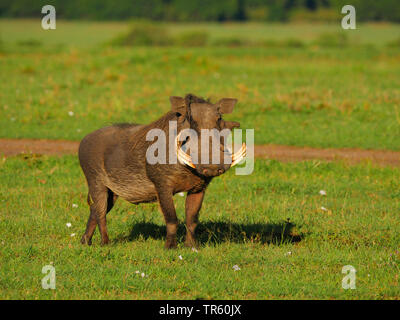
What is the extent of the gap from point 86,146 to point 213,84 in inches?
458

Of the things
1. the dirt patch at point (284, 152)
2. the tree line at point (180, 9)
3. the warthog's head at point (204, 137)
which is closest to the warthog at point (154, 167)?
the warthog's head at point (204, 137)

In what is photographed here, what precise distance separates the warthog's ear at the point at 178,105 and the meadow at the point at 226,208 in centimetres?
129

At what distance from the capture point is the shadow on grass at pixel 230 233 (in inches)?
280

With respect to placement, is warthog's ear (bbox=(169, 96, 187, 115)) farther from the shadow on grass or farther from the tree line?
the tree line

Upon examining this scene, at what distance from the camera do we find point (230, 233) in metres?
7.18

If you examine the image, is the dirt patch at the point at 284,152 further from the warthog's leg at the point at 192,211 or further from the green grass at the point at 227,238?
the warthog's leg at the point at 192,211

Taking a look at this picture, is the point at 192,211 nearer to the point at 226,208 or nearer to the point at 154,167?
the point at 154,167

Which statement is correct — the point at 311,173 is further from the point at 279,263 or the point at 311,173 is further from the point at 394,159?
the point at 279,263

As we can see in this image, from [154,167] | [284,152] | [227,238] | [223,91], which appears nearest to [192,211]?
[154,167]

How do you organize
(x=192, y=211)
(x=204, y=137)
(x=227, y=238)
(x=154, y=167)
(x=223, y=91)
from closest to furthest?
(x=204, y=137)
(x=154, y=167)
(x=192, y=211)
(x=227, y=238)
(x=223, y=91)

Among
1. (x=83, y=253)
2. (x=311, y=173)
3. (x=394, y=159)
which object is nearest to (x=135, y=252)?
(x=83, y=253)

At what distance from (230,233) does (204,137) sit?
65.9 inches

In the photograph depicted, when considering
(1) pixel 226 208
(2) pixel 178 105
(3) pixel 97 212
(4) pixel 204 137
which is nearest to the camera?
(4) pixel 204 137
